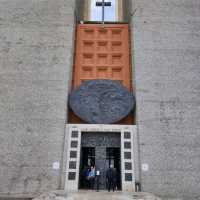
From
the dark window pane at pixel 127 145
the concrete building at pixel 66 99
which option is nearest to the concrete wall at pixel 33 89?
the concrete building at pixel 66 99

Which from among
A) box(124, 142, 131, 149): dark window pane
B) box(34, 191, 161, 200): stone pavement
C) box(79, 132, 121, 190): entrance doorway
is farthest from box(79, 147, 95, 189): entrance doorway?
box(34, 191, 161, 200): stone pavement

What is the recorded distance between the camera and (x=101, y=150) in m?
11.4

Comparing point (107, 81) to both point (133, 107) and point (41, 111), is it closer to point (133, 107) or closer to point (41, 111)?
point (133, 107)

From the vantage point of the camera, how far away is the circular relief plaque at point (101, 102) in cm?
1162

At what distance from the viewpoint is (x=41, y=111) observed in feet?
37.0

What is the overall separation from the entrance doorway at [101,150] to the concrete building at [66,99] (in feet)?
0.59

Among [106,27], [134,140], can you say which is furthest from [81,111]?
[106,27]

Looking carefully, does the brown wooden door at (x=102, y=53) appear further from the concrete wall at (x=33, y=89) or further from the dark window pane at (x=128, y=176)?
the dark window pane at (x=128, y=176)

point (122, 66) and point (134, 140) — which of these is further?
point (122, 66)

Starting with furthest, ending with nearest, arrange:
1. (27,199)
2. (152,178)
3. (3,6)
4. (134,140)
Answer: (3,6)
(134,140)
(152,178)
(27,199)

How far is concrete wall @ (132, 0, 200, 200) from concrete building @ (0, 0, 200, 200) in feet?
0.12

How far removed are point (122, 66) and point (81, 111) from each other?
10.6 feet

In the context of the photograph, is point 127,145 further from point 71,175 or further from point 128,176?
point 71,175

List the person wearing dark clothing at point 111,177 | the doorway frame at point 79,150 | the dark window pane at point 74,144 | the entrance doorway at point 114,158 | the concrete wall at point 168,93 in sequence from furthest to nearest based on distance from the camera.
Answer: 1. the entrance doorway at point 114,158
2. the dark window pane at point 74,144
3. the doorway frame at point 79,150
4. the concrete wall at point 168,93
5. the person wearing dark clothing at point 111,177
